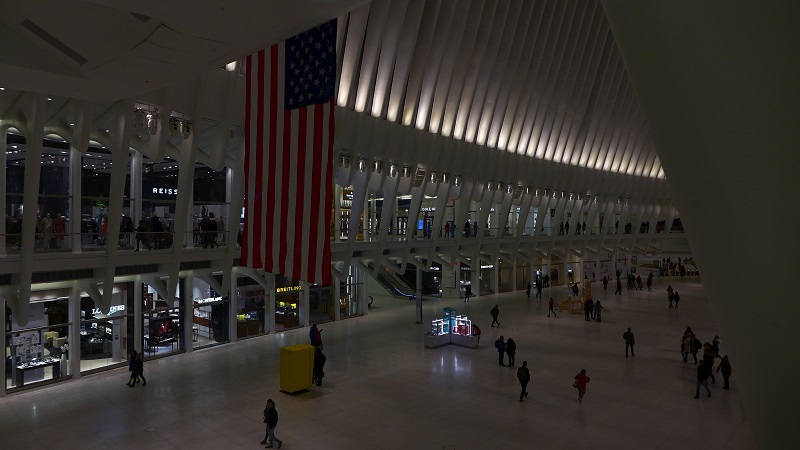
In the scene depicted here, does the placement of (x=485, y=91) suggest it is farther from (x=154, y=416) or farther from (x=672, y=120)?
(x=672, y=120)

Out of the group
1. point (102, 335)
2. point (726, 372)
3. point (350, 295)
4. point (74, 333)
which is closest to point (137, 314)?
point (102, 335)

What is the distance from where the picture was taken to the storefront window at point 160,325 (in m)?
16.8

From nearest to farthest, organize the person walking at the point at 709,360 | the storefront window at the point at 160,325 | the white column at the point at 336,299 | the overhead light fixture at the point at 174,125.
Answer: the overhead light fixture at the point at 174,125 < the person walking at the point at 709,360 < the storefront window at the point at 160,325 < the white column at the point at 336,299

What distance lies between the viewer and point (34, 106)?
10219mm

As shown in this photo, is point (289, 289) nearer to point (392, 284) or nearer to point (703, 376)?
point (392, 284)

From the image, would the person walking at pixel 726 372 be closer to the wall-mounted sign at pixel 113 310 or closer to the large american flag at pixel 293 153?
the large american flag at pixel 293 153

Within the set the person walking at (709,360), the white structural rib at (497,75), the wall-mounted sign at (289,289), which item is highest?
the white structural rib at (497,75)

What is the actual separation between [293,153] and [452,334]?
1320 centimetres

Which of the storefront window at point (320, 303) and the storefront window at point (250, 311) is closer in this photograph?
the storefront window at point (250, 311)

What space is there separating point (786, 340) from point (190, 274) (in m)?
17.9

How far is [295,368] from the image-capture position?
42.5 feet

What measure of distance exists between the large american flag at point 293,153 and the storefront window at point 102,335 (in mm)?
10444

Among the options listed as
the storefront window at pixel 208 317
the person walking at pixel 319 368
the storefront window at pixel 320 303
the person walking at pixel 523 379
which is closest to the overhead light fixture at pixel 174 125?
the person walking at pixel 319 368

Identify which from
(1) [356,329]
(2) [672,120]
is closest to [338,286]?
(1) [356,329]
